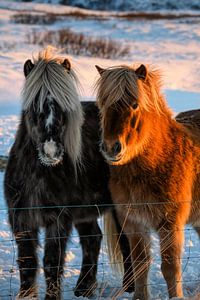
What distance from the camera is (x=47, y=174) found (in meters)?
4.59

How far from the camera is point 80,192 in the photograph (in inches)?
190

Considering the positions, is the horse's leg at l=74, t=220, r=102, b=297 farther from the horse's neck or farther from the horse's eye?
the horse's eye

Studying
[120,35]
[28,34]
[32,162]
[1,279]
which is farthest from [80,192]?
[120,35]

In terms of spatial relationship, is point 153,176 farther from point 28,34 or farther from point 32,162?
point 28,34

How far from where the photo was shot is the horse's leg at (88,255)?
551 centimetres

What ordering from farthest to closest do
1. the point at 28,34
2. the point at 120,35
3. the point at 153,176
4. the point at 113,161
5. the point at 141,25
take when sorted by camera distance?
the point at 141,25, the point at 120,35, the point at 28,34, the point at 153,176, the point at 113,161

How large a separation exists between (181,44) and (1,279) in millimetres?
19518

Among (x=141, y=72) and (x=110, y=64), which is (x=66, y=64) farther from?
(x=110, y=64)

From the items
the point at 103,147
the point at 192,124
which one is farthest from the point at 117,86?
the point at 192,124

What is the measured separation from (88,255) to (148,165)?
4.97 feet

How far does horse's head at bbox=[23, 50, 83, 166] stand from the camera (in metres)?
4.34

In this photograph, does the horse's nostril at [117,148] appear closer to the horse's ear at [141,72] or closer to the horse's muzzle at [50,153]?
the horse's muzzle at [50,153]

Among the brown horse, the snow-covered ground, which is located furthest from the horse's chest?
the snow-covered ground

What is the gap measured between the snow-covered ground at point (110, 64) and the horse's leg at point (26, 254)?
92mm
